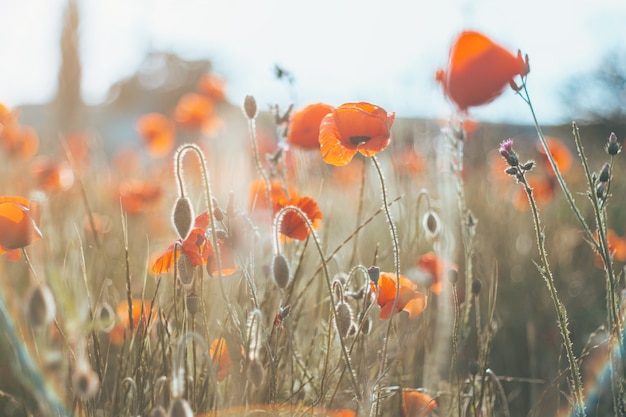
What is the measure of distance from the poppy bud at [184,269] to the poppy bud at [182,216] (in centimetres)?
5

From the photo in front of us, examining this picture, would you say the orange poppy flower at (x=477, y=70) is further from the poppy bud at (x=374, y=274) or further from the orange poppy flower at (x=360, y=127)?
the poppy bud at (x=374, y=274)

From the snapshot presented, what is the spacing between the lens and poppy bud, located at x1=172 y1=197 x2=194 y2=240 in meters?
1.29

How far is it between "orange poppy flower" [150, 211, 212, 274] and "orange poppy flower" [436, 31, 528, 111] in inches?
23.0

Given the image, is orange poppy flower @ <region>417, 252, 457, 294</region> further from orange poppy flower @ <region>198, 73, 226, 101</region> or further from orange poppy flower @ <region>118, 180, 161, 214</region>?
orange poppy flower @ <region>198, 73, 226, 101</region>

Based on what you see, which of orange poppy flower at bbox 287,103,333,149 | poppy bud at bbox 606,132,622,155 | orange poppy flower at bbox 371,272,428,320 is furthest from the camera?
orange poppy flower at bbox 287,103,333,149

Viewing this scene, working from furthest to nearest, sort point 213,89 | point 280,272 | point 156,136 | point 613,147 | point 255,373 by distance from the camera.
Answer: point 156,136 → point 213,89 → point 613,147 → point 280,272 → point 255,373

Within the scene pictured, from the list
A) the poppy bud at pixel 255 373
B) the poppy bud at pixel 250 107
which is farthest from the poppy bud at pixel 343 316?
the poppy bud at pixel 250 107

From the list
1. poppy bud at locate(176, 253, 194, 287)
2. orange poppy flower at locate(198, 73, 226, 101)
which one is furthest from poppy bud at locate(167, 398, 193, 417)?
orange poppy flower at locate(198, 73, 226, 101)

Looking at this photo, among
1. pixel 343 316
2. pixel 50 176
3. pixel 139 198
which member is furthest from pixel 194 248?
pixel 50 176

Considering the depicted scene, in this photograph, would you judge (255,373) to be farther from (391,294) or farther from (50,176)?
(50,176)

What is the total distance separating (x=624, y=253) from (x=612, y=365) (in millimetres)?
1601

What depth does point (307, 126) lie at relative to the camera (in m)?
1.81

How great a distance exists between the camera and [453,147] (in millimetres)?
1904

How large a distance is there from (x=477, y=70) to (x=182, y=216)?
632mm
